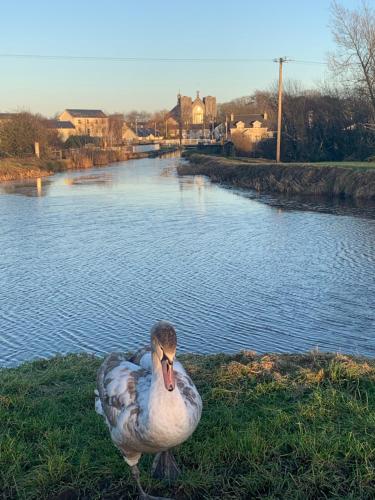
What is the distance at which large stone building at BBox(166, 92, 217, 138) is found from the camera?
15675 centimetres

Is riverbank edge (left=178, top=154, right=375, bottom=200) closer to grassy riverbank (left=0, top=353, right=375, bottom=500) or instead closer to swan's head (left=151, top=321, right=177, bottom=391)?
grassy riverbank (left=0, top=353, right=375, bottom=500)

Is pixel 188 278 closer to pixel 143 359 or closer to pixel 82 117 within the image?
pixel 143 359

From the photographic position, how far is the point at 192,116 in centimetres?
17938

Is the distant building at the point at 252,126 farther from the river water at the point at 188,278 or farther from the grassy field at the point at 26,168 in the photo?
the river water at the point at 188,278

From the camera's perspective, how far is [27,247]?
2062 cm

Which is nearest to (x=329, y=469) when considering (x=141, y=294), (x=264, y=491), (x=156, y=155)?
(x=264, y=491)

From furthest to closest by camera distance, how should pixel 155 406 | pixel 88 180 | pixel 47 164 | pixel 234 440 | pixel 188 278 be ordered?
pixel 47 164 → pixel 88 180 → pixel 188 278 → pixel 234 440 → pixel 155 406

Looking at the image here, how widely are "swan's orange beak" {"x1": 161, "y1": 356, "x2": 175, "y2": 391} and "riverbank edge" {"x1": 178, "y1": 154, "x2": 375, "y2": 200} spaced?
30502 millimetres

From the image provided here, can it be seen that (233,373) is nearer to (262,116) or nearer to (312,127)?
(312,127)

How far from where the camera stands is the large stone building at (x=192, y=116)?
514 ft

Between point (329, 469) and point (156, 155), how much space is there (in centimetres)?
9526

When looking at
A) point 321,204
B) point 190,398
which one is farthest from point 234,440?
point 321,204

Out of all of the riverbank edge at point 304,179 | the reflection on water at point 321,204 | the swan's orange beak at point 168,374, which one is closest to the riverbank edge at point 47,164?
the riverbank edge at point 304,179

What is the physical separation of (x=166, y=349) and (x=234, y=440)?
138 centimetres
